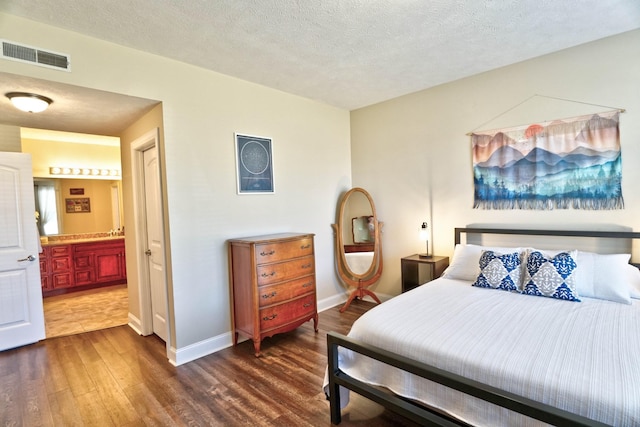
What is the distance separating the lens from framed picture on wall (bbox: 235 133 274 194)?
11.3 ft

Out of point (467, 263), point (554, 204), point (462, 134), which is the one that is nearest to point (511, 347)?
point (467, 263)

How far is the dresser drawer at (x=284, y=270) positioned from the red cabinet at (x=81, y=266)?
14.5ft

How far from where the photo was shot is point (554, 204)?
3109 mm

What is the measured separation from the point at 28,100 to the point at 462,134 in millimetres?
4159

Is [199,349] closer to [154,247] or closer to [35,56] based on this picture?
[154,247]

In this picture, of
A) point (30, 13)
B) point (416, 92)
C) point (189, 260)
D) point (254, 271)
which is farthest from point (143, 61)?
point (416, 92)

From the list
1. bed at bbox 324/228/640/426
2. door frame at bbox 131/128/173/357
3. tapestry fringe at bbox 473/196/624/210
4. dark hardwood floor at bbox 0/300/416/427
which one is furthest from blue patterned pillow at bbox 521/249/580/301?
door frame at bbox 131/128/173/357

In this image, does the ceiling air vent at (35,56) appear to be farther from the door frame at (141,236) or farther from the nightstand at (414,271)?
the nightstand at (414,271)

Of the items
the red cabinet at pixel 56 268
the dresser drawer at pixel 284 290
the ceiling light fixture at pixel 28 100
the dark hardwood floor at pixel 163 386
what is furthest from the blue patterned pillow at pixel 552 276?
the red cabinet at pixel 56 268

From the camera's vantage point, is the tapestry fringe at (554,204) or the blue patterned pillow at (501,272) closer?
the blue patterned pillow at (501,272)

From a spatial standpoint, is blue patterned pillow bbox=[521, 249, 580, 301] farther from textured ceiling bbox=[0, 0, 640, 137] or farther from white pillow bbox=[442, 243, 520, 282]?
textured ceiling bbox=[0, 0, 640, 137]

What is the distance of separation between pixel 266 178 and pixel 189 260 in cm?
124

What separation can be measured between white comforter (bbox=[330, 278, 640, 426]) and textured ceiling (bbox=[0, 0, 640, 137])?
215cm

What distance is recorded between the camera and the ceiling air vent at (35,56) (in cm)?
219
